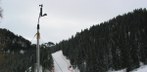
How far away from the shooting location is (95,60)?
363 feet

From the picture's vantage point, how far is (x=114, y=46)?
11081 cm

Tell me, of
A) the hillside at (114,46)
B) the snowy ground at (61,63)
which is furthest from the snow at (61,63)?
the hillside at (114,46)

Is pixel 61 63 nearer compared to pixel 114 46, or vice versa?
pixel 114 46

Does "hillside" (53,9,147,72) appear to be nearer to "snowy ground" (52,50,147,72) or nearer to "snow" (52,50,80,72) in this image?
"snow" (52,50,80,72)

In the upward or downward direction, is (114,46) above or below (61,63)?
below

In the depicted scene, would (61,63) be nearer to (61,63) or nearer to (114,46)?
A: (61,63)

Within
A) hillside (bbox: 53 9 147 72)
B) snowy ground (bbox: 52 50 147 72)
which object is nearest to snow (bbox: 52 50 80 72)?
snowy ground (bbox: 52 50 147 72)

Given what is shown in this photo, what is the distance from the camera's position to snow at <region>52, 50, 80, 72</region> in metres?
132

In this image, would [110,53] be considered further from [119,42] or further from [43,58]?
[43,58]

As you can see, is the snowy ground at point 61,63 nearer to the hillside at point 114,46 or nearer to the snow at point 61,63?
the snow at point 61,63

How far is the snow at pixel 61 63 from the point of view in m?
132

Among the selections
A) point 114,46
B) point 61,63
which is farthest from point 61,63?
point 114,46

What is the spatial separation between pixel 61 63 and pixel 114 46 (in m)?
37.0

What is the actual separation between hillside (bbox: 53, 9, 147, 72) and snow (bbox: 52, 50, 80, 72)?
2.14m
